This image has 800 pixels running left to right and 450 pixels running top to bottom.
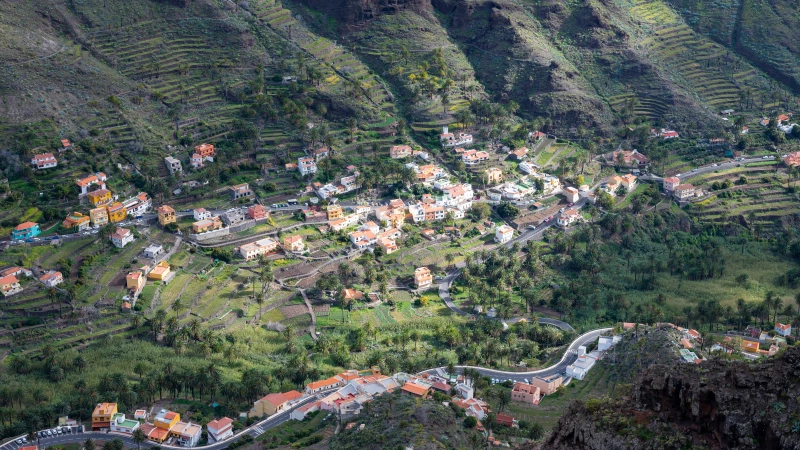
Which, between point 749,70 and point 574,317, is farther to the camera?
point 749,70

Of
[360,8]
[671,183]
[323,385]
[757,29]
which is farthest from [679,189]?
[323,385]

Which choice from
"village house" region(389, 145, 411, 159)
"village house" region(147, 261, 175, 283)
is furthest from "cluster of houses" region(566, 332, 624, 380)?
"village house" region(389, 145, 411, 159)

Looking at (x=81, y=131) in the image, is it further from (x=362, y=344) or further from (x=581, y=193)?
(x=581, y=193)

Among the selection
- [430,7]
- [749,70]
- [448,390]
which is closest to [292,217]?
[448,390]

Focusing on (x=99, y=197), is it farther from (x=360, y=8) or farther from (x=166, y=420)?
(x=360, y=8)

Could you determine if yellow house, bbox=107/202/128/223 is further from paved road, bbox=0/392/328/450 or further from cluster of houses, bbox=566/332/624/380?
cluster of houses, bbox=566/332/624/380

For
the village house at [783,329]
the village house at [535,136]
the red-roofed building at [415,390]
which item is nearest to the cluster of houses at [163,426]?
the red-roofed building at [415,390]
